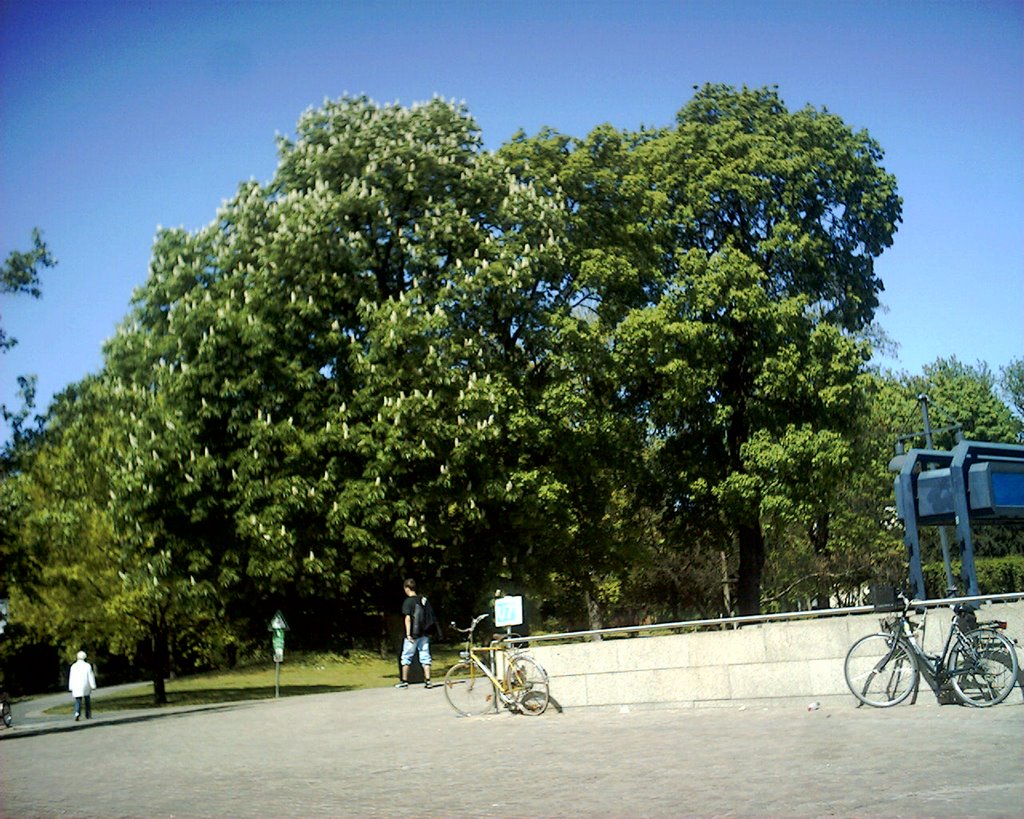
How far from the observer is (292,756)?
1334 cm

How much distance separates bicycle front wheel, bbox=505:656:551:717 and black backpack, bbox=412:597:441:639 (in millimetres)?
5239

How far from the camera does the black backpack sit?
73.8 feet

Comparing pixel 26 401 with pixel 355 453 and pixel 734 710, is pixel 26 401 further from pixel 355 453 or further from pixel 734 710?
pixel 734 710

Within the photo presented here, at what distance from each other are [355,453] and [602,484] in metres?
8.60

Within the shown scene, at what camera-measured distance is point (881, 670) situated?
44.6ft

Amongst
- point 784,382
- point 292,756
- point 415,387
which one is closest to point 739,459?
point 784,382

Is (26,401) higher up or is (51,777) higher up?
(26,401)

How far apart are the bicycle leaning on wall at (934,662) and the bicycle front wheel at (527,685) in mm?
4655

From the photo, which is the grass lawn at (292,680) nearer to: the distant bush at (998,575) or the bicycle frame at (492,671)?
the bicycle frame at (492,671)

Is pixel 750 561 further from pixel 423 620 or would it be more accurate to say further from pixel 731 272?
pixel 423 620

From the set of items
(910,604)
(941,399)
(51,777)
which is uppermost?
(941,399)

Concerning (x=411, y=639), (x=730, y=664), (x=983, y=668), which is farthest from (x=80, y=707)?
(x=983, y=668)

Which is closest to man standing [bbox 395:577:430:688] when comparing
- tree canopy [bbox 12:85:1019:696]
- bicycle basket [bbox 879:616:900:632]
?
tree canopy [bbox 12:85:1019:696]

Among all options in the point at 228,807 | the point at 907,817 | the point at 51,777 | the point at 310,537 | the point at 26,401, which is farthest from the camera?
the point at 310,537
